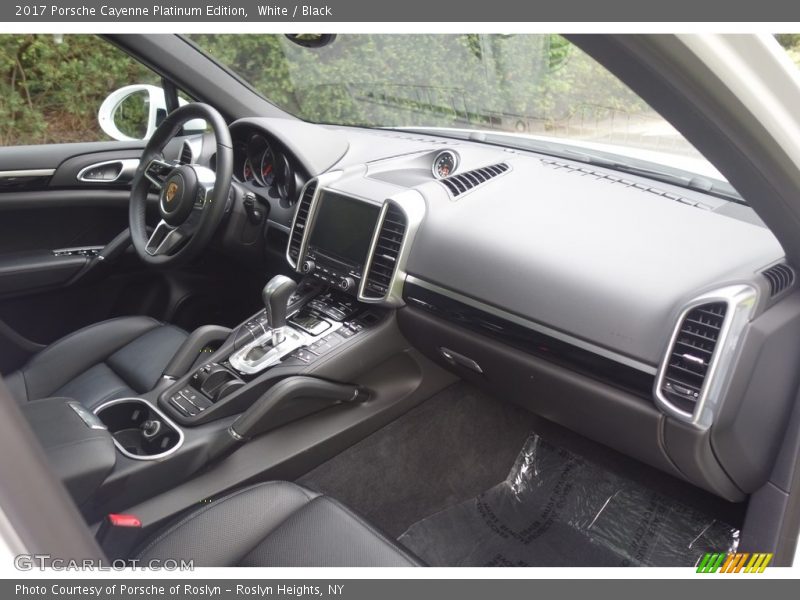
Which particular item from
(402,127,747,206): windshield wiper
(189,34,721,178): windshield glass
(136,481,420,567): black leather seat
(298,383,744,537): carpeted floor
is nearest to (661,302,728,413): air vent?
(402,127,747,206): windshield wiper

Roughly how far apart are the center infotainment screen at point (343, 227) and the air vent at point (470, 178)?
0.76ft

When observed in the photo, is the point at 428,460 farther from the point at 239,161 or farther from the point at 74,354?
the point at 239,161

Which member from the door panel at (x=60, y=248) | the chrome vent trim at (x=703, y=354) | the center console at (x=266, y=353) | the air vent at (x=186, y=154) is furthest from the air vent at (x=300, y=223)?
the chrome vent trim at (x=703, y=354)

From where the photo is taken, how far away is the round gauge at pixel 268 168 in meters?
2.54

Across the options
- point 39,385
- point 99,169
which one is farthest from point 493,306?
point 99,169

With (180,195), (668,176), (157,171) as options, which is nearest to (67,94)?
(157,171)

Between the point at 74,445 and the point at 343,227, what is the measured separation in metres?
0.96

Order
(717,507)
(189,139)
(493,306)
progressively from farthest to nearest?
(189,139) → (717,507) → (493,306)

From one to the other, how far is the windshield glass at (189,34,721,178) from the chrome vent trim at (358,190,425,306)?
0.44 metres

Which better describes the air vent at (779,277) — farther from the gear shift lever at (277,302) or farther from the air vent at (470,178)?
the gear shift lever at (277,302)

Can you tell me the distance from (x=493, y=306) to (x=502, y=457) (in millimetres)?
714

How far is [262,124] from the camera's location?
2447 mm

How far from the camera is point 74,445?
148 centimetres

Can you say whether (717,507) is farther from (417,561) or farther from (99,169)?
(99,169)
